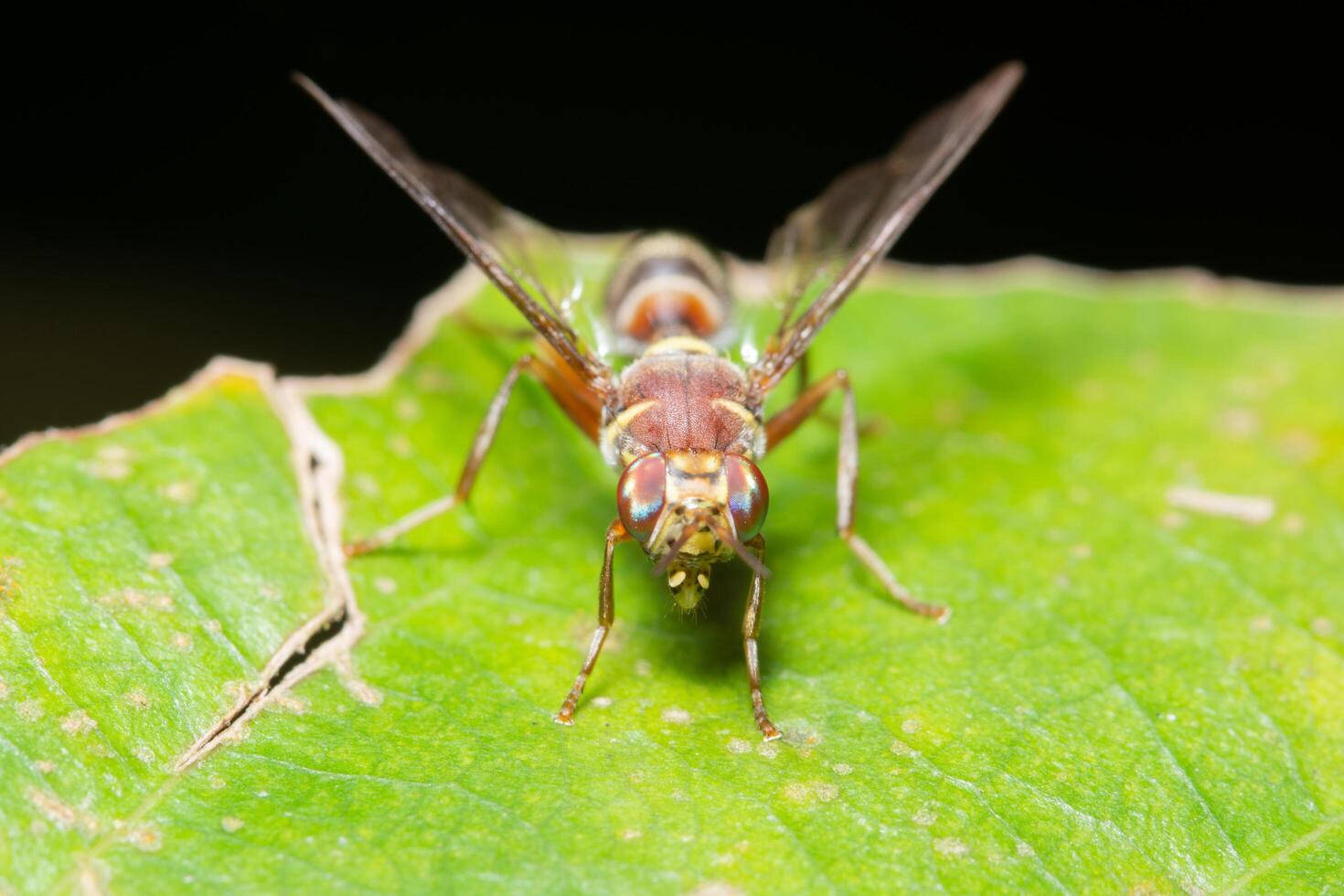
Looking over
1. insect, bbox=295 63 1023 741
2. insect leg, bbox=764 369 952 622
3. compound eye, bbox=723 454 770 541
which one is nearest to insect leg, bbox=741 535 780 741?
insect, bbox=295 63 1023 741

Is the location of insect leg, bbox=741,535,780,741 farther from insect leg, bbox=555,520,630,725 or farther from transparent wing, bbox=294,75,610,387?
transparent wing, bbox=294,75,610,387

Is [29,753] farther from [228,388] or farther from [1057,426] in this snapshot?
[1057,426]

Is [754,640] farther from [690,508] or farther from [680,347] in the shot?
[680,347]

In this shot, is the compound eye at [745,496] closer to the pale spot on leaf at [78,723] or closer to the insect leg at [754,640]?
the insect leg at [754,640]

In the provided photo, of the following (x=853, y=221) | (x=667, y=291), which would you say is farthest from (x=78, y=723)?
(x=853, y=221)

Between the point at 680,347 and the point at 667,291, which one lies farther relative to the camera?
the point at 667,291

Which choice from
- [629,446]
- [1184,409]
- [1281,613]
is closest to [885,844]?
[629,446]
